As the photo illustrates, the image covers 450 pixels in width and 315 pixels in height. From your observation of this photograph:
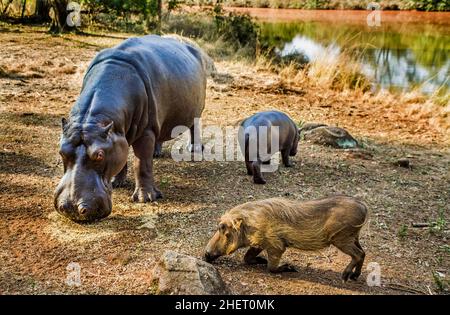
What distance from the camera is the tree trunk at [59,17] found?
16.2 m

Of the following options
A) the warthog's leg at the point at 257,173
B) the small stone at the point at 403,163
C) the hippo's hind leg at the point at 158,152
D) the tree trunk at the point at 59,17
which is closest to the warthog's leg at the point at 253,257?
the warthog's leg at the point at 257,173

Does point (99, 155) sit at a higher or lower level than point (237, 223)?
higher

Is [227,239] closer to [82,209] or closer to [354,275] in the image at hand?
[354,275]

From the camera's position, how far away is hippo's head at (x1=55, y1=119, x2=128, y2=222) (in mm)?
3646

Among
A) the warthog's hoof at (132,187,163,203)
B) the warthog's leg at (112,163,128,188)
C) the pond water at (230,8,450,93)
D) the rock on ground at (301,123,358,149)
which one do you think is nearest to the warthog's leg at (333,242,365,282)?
the warthog's hoof at (132,187,163,203)

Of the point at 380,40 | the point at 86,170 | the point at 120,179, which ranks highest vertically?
the point at 86,170

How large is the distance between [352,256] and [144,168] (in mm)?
2105

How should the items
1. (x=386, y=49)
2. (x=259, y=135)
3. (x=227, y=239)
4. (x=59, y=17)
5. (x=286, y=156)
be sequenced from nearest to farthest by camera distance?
1. (x=227, y=239)
2. (x=259, y=135)
3. (x=286, y=156)
4. (x=59, y=17)
5. (x=386, y=49)

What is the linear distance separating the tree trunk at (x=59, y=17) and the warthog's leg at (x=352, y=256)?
14456 mm

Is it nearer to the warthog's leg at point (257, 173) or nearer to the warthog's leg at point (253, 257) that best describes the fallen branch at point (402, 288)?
the warthog's leg at point (253, 257)

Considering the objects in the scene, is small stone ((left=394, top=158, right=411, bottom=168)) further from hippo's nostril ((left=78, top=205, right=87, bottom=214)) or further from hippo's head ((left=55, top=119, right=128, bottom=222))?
hippo's nostril ((left=78, top=205, right=87, bottom=214))

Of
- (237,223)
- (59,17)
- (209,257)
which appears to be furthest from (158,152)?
(59,17)

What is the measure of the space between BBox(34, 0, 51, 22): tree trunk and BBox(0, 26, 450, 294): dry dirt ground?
9.48 metres

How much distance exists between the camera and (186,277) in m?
3.21
